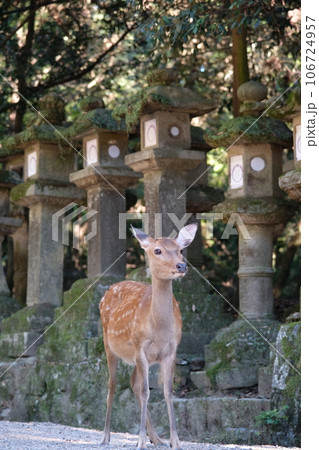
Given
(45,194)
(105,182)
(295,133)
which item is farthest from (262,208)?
(45,194)

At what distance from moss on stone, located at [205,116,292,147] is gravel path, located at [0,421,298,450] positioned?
12.1 ft

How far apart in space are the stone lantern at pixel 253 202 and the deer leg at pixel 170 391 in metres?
2.96

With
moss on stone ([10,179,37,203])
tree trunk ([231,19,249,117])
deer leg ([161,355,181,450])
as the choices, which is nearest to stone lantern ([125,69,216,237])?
tree trunk ([231,19,249,117])

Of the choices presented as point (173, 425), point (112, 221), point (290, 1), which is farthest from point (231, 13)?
point (173, 425)

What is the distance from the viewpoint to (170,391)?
7.77 meters

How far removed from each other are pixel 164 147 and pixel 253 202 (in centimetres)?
135

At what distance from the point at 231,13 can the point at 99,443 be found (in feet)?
18.3

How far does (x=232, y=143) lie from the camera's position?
11312 millimetres

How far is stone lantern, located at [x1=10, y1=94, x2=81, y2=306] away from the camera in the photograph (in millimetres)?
13531

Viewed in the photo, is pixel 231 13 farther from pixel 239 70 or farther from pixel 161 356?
pixel 161 356

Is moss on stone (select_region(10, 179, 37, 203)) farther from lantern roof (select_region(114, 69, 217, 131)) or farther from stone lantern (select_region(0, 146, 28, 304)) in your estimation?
lantern roof (select_region(114, 69, 217, 131))

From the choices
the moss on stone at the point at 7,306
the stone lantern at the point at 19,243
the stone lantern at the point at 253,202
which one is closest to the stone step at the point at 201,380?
the stone lantern at the point at 253,202

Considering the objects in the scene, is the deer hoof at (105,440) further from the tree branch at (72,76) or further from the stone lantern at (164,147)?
the tree branch at (72,76)

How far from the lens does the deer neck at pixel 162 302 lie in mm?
7871
